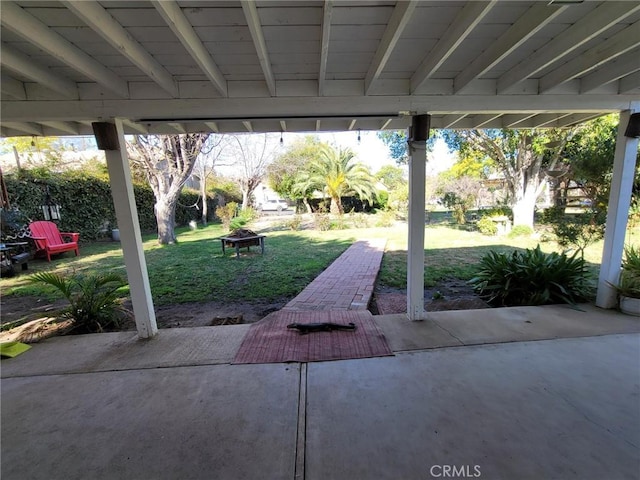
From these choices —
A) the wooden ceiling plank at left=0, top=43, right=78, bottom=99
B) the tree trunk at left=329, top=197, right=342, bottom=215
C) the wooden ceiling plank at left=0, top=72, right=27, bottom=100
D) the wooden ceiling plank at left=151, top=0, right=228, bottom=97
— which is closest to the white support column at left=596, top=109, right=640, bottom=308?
the wooden ceiling plank at left=151, top=0, right=228, bottom=97

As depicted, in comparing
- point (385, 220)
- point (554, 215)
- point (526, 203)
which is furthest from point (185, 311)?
point (385, 220)

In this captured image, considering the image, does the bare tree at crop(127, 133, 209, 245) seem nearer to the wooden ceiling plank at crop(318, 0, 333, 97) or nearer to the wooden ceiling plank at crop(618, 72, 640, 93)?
the wooden ceiling plank at crop(318, 0, 333, 97)

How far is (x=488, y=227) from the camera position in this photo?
999 cm

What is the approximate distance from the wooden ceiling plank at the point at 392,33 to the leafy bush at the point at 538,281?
350cm

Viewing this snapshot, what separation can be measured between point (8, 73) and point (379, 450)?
4.08 m

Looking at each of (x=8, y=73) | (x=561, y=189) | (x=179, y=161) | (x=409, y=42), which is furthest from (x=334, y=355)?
(x=561, y=189)

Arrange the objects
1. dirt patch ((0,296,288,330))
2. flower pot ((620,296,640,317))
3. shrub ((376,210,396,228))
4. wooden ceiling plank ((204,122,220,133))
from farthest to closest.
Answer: shrub ((376,210,396,228)) < dirt patch ((0,296,288,330)) < wooden ceiling plank ((204,122,220,133)) < flower pot ((620,296,640,317))

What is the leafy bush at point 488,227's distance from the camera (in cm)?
983

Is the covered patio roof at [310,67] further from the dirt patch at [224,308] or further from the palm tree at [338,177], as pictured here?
the palm tree at [338,177]

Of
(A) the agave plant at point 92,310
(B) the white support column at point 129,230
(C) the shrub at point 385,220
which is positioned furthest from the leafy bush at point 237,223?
(B) the white support column at point 129,230

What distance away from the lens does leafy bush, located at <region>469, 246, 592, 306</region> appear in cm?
391

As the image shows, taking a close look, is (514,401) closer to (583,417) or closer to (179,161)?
(583,417)

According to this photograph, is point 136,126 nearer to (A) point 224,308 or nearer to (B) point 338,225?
(A) point 224,308

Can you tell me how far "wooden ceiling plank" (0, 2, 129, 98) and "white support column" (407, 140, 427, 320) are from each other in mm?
2914
